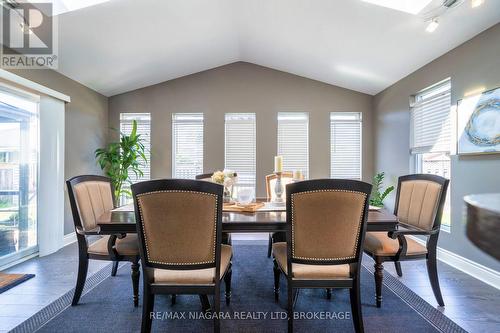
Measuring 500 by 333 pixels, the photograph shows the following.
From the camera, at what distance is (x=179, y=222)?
128cm

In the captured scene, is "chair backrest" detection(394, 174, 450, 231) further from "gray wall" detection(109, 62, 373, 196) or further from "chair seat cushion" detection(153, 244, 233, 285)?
"gray wall" detection(109, 62, 373, 196)

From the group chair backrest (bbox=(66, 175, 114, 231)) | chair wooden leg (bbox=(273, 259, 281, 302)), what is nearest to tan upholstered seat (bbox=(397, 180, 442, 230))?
chair wooden leg (bbox=(273, 259, 281, 302))

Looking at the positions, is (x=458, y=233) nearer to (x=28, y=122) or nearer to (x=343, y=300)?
(x=343, y=300)

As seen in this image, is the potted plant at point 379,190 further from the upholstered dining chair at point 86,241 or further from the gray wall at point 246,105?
the upholstered dining chair at point 86,241

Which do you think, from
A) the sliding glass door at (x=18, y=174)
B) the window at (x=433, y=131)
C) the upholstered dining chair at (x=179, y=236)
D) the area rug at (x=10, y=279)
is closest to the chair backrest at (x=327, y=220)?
→ the upholstered dining chair at (x=179, y=236)

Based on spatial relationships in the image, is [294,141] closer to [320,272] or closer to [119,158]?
[119,158]

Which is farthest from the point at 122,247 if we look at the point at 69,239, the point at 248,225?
the point at 69,239

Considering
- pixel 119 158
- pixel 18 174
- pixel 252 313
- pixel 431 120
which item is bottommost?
pixel 252 313

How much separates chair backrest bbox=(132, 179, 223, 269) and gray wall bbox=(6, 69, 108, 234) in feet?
9.24

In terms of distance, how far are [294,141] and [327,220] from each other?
3201 mm

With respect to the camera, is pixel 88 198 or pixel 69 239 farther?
pixel 69 239

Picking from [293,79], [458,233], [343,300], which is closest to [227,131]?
[293,79]

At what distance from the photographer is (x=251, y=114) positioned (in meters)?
4.39

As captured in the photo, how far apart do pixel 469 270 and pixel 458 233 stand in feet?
1.22
